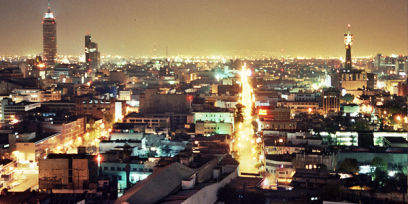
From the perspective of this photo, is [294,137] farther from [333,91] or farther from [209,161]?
[333,91]

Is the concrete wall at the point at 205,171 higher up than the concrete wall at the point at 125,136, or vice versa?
the concrete wall at the point at 125,136

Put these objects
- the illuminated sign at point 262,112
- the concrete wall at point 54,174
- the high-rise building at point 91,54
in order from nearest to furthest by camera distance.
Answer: the concrete wall at point 54,174, the illuminated sign at point 262,112, the high-rise building at point 91,54

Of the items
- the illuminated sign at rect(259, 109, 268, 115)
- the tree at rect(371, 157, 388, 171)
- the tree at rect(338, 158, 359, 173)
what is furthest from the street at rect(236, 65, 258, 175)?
the tree at rect(371, 157, 388, 171)

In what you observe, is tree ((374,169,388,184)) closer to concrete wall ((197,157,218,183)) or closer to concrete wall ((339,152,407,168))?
concrete wall ((339,152,407,168))

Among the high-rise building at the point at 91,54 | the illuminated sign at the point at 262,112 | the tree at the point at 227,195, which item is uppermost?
the high-rise building at the point at 91,54

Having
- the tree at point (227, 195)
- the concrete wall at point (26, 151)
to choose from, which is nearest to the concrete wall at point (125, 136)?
the concrete wall at point (26, 151)

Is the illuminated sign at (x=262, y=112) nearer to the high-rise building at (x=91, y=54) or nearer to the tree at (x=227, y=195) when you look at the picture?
the tree at (x=227, y=195)

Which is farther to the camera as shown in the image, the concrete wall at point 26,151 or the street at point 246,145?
the concrete wall at point 26,151
